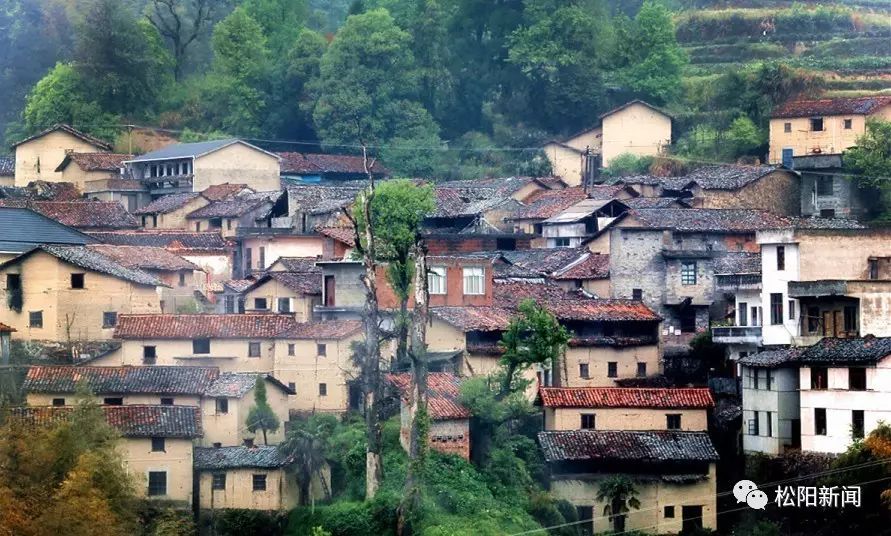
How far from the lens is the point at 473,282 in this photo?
143 ft

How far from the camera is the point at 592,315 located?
140ft

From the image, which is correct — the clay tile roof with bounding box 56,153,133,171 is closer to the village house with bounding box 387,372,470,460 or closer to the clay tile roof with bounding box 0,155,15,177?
the clay tile roof with bounding box 0,155,15,177

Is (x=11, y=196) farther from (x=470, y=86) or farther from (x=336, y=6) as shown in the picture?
(x=336, y=6)

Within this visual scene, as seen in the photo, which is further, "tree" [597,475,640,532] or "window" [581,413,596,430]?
"window" [581,413,596,430]

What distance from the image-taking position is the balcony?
41.8m

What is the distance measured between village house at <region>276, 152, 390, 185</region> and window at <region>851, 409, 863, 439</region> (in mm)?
24200

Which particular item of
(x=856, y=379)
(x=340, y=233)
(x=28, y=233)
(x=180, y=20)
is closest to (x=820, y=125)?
(x=340, y=233)

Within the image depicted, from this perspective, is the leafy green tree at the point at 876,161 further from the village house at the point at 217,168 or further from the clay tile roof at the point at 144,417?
the clay tile roof at the point at 144,417

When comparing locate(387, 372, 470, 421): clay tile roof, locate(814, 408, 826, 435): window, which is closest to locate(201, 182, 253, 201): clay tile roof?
locate(387, 372, 470, 421): clay tile roof

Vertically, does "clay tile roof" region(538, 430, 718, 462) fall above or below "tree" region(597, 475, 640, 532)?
above

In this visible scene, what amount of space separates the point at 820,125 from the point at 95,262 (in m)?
19.3

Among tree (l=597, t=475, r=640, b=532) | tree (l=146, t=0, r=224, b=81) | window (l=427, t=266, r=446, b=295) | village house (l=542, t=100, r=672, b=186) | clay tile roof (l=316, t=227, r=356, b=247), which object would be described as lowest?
tree (l=597, t=475, r=640, b=532)

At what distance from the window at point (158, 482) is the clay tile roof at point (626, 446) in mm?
7089

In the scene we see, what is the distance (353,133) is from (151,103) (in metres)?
8.18
